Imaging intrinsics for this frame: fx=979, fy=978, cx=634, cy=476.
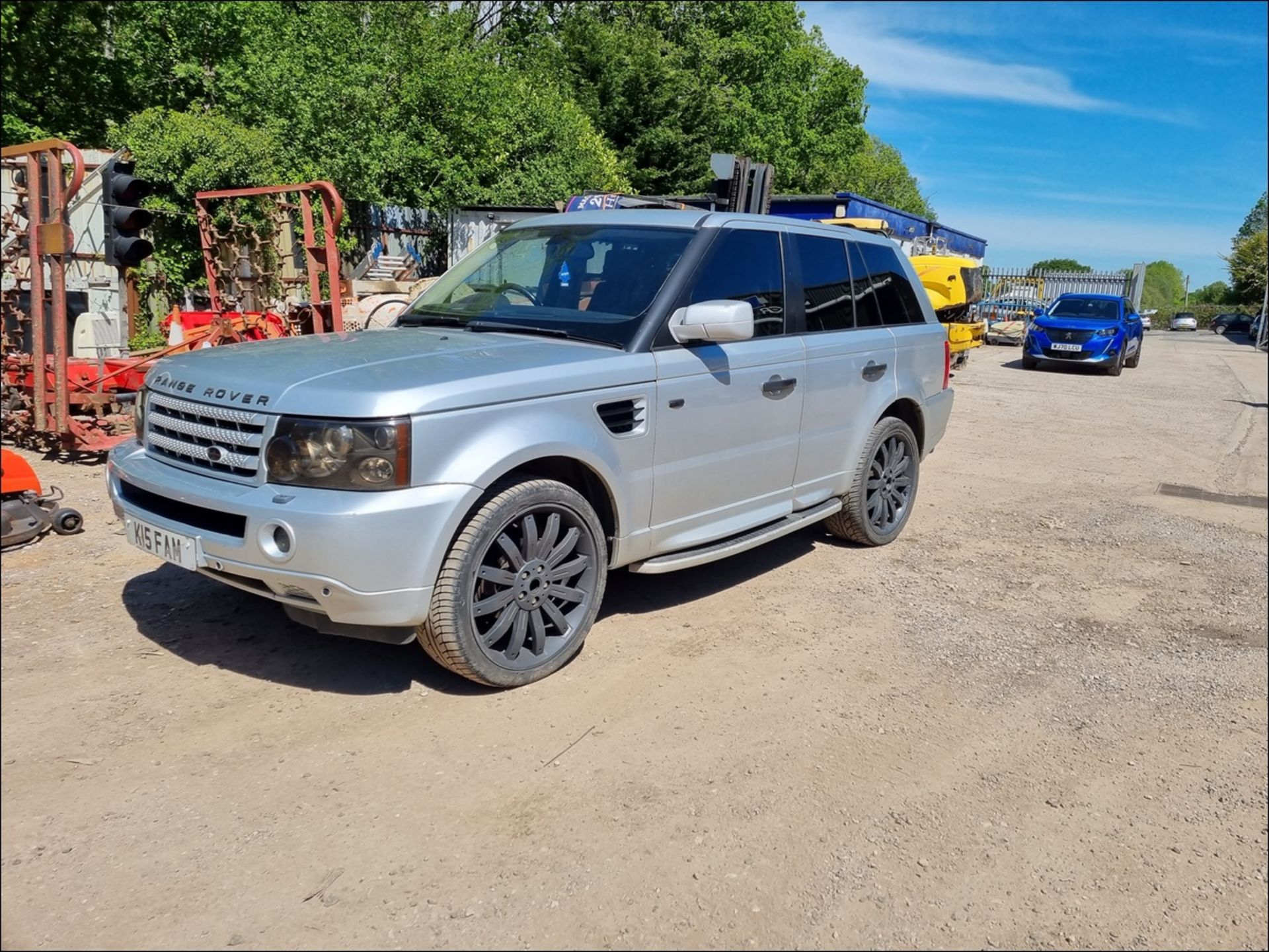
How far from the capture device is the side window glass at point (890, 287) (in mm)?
6043

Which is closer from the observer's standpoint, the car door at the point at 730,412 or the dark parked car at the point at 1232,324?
the car door at the point at 730,412

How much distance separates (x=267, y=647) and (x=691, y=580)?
230cm

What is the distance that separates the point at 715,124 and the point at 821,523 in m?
27.7

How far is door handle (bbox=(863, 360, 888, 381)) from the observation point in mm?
5711

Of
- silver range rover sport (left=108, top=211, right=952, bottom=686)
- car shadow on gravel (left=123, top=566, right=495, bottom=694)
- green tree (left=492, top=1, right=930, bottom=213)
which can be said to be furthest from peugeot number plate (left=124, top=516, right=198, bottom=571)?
green tree (left=492, top=1, right=930, bottom=213)

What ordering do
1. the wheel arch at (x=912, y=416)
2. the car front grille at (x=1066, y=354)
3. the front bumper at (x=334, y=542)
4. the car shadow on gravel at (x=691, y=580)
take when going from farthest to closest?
the car front grille at (x=1066, y=354) < the wheel arch at (x=912, y=416) < the car shadow on gravel at (x=691, y=580) < the front bumper at (x=334, y=542)

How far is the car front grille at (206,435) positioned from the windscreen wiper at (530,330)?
1.35 metres

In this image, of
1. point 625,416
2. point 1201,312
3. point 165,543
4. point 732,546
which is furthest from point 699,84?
point 1201,312

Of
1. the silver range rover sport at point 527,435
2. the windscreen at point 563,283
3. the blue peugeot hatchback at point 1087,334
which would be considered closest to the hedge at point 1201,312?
the blue peugeot hatchback at point 1087,334

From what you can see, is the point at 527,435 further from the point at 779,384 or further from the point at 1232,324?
the point at 1232,324

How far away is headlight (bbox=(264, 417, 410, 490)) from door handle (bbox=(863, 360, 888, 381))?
3.20 m

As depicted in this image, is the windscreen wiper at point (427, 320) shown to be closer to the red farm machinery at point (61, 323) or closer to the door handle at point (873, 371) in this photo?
the door handle at point (873, 371)

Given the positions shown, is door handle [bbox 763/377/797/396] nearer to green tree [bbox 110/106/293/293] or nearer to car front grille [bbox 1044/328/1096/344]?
green tree [bbox 110/106/293/293]

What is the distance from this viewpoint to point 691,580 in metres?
5.52
